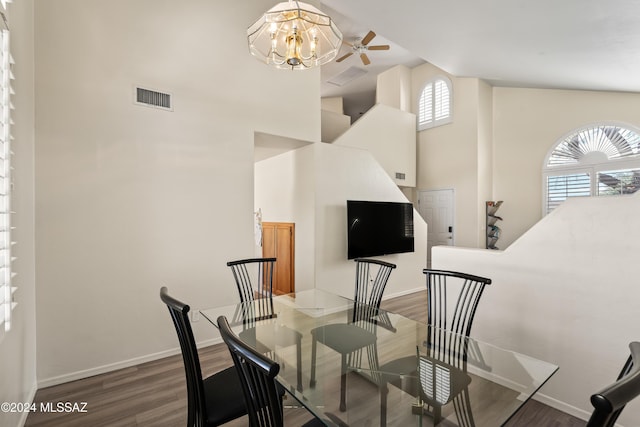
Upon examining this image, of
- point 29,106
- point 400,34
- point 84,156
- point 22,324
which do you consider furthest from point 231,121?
point 22,324

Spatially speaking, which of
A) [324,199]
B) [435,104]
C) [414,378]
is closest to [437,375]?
[414,378]

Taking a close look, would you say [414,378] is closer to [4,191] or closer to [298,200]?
[4,191]

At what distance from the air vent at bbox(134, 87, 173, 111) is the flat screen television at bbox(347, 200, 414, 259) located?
280 cm

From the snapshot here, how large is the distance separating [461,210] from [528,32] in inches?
171

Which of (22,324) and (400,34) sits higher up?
(400,34)

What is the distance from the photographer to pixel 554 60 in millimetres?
3828

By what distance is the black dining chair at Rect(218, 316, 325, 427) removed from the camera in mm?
909

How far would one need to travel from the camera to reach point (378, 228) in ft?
16.8

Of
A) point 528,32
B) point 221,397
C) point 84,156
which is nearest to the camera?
point 221,397

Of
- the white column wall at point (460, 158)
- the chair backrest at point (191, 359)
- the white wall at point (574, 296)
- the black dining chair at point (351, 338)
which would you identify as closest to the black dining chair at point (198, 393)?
the chair backrest at point (191, 359)

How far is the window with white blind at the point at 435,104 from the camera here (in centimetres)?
718

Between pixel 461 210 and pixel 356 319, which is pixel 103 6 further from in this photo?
pixel 461 210

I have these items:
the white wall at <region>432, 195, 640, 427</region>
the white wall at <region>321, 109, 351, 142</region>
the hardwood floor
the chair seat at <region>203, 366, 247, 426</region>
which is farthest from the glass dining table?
the white wall at <region>321, 109, 351, 142</region>

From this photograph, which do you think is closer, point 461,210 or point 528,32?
point 528,32
